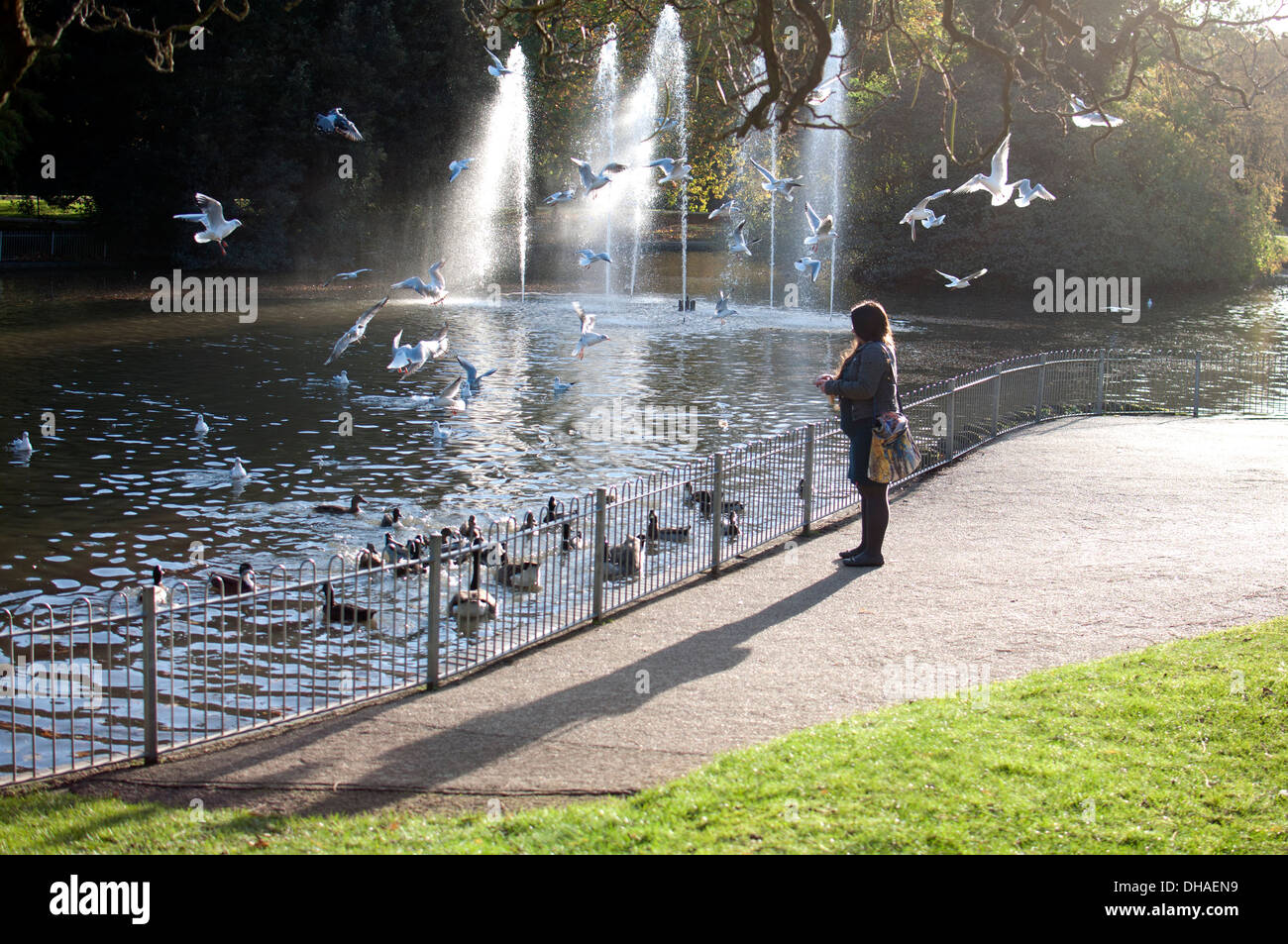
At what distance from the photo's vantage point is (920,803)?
5.98 meters

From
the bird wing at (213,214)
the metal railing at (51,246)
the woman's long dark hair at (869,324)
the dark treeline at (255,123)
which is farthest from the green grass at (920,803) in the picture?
the metal railing at (51,246)

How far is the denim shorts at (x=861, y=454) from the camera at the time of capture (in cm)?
1145

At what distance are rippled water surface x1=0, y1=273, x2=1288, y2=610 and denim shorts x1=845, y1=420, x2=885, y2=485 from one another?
5.13m

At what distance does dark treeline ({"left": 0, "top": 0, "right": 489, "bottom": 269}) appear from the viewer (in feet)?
143

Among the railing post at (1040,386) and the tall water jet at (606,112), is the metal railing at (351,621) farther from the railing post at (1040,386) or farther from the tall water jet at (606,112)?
the tall water jet at (606,112)

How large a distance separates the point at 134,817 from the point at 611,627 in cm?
452

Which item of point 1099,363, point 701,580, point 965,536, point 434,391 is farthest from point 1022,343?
point 701,580

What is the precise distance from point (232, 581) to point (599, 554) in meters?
3.98

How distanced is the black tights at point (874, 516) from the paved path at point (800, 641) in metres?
0.32

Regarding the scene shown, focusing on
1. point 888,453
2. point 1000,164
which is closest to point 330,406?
point 888,453

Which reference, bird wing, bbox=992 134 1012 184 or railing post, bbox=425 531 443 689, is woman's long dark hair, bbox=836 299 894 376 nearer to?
bird wing, bbox=992 134 1012 184

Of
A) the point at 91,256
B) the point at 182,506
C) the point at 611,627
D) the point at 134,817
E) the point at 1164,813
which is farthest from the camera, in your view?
the point at 91,256

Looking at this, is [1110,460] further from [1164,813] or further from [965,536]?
[1164,813]

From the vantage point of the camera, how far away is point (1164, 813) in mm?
5820
